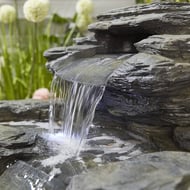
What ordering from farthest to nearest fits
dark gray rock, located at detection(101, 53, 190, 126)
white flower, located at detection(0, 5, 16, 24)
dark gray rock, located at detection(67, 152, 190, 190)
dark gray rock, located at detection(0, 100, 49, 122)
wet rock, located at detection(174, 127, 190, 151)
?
white flower, located at detection(0, 5, 16, 24)
dark gray rock, located at detection(0, 100, 49, 122)
wet rock, located at detection(174, 127, 190, 151)
dark gray rock, located at detection(101, 53, 190, 126)
dark gray rock, located at detection(67, 152, 190, 190)

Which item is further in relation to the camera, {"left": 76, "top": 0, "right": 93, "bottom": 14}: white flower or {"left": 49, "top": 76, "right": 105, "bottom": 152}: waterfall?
{"left": 76, "top": 0, "right": 93, "bottom": 14}: white flower

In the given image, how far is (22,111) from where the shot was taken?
1687 millimetres

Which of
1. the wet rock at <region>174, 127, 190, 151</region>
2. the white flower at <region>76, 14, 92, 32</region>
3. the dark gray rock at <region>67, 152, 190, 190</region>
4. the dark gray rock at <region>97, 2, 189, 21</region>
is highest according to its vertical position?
the dark gray rock at <region>97, 2, 189, 21</region>

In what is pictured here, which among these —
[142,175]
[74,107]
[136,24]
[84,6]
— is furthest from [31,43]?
[142,175]

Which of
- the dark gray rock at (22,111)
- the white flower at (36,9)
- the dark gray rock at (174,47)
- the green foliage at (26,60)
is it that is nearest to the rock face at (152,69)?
the dark gray rock at (174,47)

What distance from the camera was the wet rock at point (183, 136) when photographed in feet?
3.66

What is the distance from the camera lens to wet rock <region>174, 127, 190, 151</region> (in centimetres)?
112

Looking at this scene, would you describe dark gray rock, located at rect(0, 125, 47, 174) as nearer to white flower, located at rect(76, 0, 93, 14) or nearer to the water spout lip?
the water spout lip

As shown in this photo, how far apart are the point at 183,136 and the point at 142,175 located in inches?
14.1

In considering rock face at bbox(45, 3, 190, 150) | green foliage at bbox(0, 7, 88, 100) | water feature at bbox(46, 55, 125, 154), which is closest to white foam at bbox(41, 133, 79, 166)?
water feature at bbox(46, 55, 125, 154)

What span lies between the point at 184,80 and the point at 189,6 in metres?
0.31

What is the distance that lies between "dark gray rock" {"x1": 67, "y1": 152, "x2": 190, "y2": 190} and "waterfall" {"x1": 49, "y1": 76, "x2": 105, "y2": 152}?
1.12 ft

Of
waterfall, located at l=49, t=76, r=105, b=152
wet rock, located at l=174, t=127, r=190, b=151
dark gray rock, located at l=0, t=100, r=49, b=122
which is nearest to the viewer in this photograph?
wet rock, located at l=174, t=127, r=190, b=151

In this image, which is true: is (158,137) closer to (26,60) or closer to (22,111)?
(22,111)
